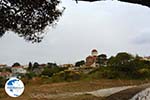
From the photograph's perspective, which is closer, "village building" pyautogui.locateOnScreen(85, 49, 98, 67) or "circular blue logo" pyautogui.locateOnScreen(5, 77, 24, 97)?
"circular blue logo" pyautogui.locateOnScreen(5, 77, 24, 97)

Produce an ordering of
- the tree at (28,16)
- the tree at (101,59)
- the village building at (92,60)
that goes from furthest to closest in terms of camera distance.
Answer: the village building at (92,60) < the tree at (101,59) < the tree at (28,16)

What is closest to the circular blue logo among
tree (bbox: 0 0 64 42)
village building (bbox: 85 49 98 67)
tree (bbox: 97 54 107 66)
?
tree (bbox: 0 0 64 42)

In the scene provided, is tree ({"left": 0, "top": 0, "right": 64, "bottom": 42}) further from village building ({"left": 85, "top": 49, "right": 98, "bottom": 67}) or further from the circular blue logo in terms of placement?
village building ({"left": 85, "top": 49, "right": 98, "bottom": 67})

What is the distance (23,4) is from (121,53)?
825 inches

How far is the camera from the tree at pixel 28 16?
50.9 ft

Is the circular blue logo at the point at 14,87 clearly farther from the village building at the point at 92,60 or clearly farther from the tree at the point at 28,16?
the village building at the point at 92,60

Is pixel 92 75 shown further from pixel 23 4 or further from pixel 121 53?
pixel 23 4

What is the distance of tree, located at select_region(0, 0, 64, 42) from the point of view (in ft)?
50.9

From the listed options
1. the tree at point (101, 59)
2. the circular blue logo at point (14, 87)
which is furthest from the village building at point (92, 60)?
the circular blue logo at point (14, 87)

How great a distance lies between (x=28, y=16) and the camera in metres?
16.0

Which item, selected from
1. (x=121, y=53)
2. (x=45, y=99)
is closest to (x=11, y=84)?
(x=45, y=99)

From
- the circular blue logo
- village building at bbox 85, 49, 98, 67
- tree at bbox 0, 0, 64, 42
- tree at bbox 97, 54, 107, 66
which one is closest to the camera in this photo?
the circular blue logo

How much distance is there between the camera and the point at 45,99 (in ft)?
63.5

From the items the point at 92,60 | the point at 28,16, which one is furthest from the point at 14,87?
the point at 92,60
